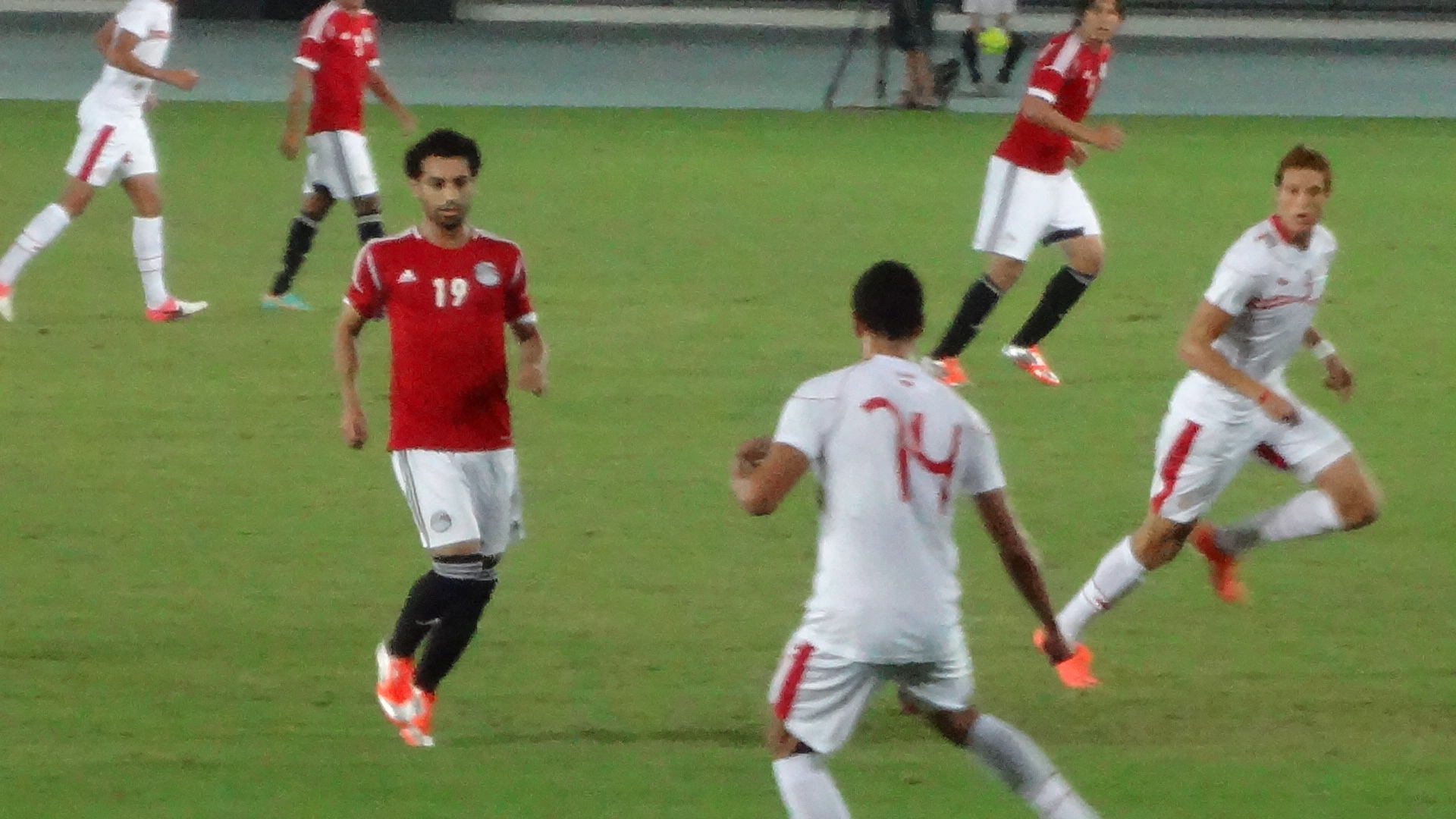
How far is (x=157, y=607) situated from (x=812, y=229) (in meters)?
9.61

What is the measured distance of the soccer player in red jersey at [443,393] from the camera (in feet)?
21.3

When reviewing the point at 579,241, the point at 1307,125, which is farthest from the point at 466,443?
the point at 1307,125

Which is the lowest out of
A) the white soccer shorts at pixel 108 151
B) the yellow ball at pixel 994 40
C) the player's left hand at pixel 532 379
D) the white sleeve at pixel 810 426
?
the yellow ball at pixel 994 40

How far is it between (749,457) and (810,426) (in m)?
0.18

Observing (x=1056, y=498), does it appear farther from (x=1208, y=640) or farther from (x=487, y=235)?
(x=487, y=235)

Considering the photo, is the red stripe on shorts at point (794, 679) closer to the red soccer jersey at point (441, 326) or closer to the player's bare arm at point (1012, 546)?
the player's bare arm at point (1012, 546)

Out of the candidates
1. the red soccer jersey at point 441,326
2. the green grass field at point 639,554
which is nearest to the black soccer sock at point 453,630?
the green grass field at point 639,554

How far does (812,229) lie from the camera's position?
55.7 ft

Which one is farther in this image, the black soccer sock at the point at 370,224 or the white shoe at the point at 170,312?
the black soccer sock at the point at 370,224

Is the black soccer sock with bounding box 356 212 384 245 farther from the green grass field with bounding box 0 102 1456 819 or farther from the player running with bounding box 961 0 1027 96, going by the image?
the player running with bounding box 961 0 1027 96

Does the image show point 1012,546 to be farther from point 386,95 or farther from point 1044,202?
point 386,95

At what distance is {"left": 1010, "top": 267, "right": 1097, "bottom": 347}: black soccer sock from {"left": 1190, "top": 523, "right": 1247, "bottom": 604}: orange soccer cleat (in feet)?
12.0

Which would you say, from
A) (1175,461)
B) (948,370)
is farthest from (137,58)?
(1175,461)

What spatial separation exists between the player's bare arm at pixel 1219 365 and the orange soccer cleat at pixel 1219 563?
0.88 metres
